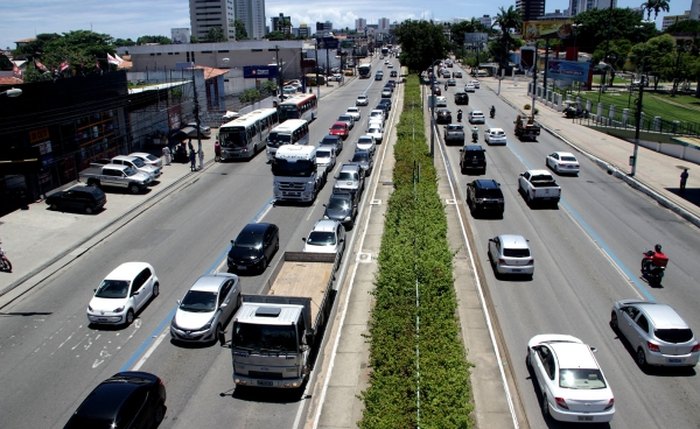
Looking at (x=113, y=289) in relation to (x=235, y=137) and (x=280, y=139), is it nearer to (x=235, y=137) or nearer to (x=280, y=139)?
(x=280, y=139)

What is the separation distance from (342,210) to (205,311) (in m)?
12.5

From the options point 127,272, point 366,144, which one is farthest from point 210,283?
point 366,144

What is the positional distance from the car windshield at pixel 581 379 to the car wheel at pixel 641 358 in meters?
3.65

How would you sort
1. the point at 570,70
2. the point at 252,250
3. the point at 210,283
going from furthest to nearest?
1. the point at 570,70
2. the point at 252,250
3. the point at 210,283

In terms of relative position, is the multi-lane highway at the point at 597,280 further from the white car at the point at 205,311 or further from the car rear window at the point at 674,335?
the white car at the point at 205,311

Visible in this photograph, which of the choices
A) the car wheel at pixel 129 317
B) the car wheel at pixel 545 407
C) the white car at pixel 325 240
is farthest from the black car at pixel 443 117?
the car wheel at pixel 545 407

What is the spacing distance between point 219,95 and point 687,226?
56.5 meters

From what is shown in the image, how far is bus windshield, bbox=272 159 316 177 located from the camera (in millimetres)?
35906

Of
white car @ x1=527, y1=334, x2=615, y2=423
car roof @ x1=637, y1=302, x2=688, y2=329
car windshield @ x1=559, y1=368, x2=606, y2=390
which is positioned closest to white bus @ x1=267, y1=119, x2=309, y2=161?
car roof @ x1=637, y1=302, x2=688, y2=329

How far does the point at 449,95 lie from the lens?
320 ft

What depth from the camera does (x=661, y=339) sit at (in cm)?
1803

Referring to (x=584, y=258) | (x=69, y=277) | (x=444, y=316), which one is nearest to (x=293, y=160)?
(x=69, y=277)

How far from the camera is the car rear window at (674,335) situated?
18000mm

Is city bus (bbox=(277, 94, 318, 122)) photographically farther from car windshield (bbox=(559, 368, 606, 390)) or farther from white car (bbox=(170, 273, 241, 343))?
car windshield (bbox=(559, 368, 606, 390))
